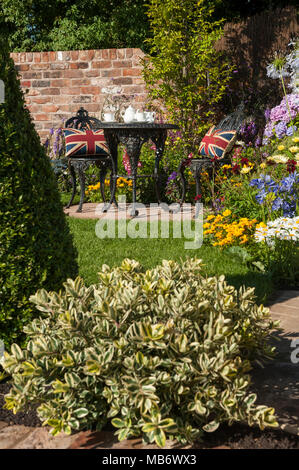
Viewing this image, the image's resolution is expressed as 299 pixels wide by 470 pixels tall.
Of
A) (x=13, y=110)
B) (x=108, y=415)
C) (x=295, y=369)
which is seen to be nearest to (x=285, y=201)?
(x=295, y=369)

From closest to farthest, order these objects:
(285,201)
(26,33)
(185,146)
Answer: (285,201) < (185,146) < (26,33)

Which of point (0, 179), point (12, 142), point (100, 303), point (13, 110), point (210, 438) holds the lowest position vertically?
point (210, 438)

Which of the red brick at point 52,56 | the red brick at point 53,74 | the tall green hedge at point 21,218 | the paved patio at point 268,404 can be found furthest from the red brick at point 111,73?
the paved patio at point 268,404

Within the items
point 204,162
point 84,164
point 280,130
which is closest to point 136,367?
point 204,162

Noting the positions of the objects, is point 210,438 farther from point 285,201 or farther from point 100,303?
point 285,201

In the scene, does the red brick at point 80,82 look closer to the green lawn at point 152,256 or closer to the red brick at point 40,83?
the red brick at point 40,83

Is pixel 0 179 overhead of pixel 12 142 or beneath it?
beneath

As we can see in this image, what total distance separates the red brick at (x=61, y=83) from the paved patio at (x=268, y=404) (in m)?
8.02

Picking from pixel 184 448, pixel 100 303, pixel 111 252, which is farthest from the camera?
pixel 111 252

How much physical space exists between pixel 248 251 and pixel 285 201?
571mm

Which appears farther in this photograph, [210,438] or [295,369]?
[295,369]

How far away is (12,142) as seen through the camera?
250 cm

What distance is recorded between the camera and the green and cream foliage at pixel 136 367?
1990mm

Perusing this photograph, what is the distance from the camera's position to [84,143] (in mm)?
7715
